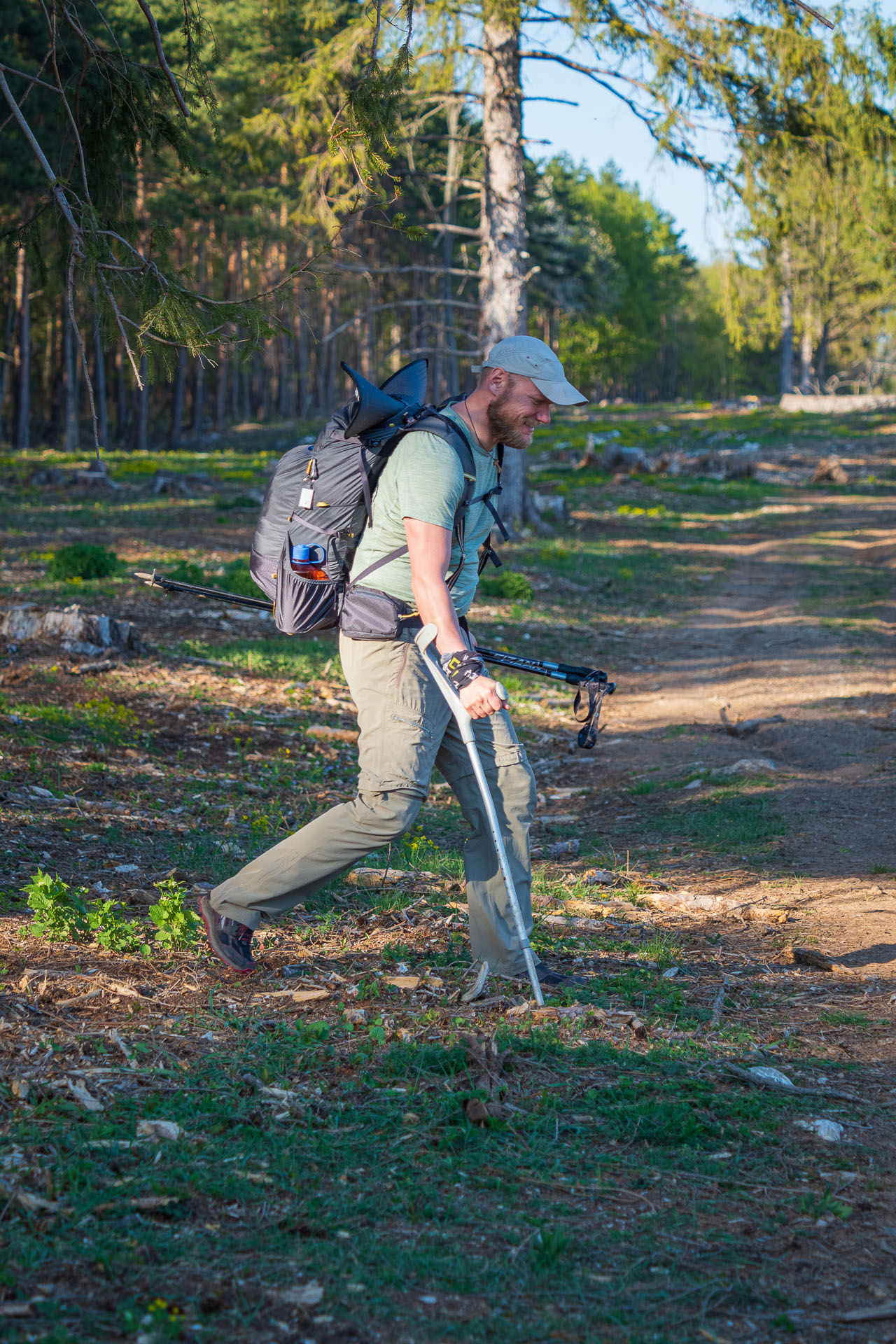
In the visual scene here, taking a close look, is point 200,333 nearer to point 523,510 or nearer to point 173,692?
point 173,692

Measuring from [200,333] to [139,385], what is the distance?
41cm

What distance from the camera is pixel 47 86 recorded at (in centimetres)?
549

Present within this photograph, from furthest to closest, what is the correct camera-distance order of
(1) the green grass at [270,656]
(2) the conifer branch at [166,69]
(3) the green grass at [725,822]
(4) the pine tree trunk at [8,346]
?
1. (4) the pine tree trunk at [8,346]
2. (1) the green grass at [270,656]
3. (3) the green grass at [725,822]
4. (2) the conifer branch at [166,69]

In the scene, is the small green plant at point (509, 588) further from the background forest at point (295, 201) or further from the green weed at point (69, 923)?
the green weed at point (69, 923)

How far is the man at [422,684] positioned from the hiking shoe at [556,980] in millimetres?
400

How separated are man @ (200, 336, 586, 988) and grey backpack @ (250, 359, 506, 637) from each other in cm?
6

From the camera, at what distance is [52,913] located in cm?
440

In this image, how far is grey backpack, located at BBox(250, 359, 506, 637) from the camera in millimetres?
3889

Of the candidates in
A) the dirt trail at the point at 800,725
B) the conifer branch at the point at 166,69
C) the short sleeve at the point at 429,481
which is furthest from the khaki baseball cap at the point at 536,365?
the conifer branch at the point at 166,69

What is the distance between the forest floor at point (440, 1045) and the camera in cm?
258

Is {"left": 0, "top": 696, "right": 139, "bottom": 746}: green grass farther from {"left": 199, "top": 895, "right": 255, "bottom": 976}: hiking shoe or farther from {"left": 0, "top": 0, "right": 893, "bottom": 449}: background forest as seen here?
{"left": 199, "top": 895, "right": 255, "bottom": 976}: hiking shoe

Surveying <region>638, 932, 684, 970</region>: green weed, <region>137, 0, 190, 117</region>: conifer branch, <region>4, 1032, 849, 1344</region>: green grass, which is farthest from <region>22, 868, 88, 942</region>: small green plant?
<region>137, 0, 190, 117</region>: conifer branch

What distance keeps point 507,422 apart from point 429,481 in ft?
1.42

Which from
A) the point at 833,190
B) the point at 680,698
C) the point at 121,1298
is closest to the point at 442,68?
the point at 833,190
